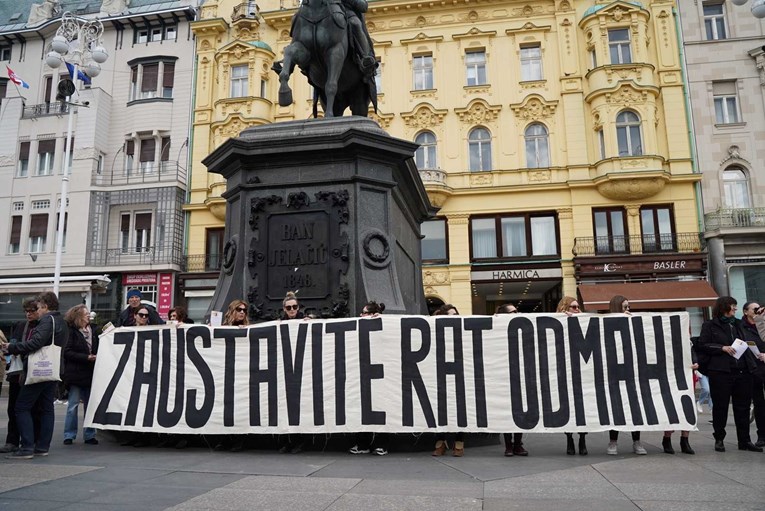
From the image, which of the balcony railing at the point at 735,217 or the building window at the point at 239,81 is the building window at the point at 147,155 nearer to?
the building window at the point at 239,81

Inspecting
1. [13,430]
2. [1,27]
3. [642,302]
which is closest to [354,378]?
[13,430]

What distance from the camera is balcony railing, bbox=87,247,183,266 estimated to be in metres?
28.4

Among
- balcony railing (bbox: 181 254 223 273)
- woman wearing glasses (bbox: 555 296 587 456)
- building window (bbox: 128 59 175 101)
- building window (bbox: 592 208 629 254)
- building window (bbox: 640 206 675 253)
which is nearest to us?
woman wearing glasses (bbox: 555 296 587 456)

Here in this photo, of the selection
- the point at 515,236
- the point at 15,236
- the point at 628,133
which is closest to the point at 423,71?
the point at 515,236

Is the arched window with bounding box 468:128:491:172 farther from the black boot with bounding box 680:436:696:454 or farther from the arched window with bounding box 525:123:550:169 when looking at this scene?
the black boot with bounding box 680:436:696:454

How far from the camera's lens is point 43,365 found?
5664 millimetres

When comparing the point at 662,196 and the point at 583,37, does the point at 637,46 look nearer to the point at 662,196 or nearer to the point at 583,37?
the point at 583,37

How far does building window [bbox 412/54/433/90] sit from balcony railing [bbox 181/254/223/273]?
12.3m

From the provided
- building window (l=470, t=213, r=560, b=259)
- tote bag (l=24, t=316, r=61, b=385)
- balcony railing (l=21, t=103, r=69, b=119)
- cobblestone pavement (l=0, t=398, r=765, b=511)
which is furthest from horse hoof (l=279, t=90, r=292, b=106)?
balcony railing (l=21, t=103, r=69, b=119)

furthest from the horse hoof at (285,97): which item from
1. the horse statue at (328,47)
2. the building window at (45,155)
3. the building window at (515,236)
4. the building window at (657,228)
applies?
the building window at (45,155)

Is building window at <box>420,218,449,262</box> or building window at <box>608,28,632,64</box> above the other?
building window at <box>608,28,632,64</box>

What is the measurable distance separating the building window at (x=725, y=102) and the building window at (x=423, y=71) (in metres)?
12.4

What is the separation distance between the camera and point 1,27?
109 ft

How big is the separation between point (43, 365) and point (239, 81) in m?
26.7
